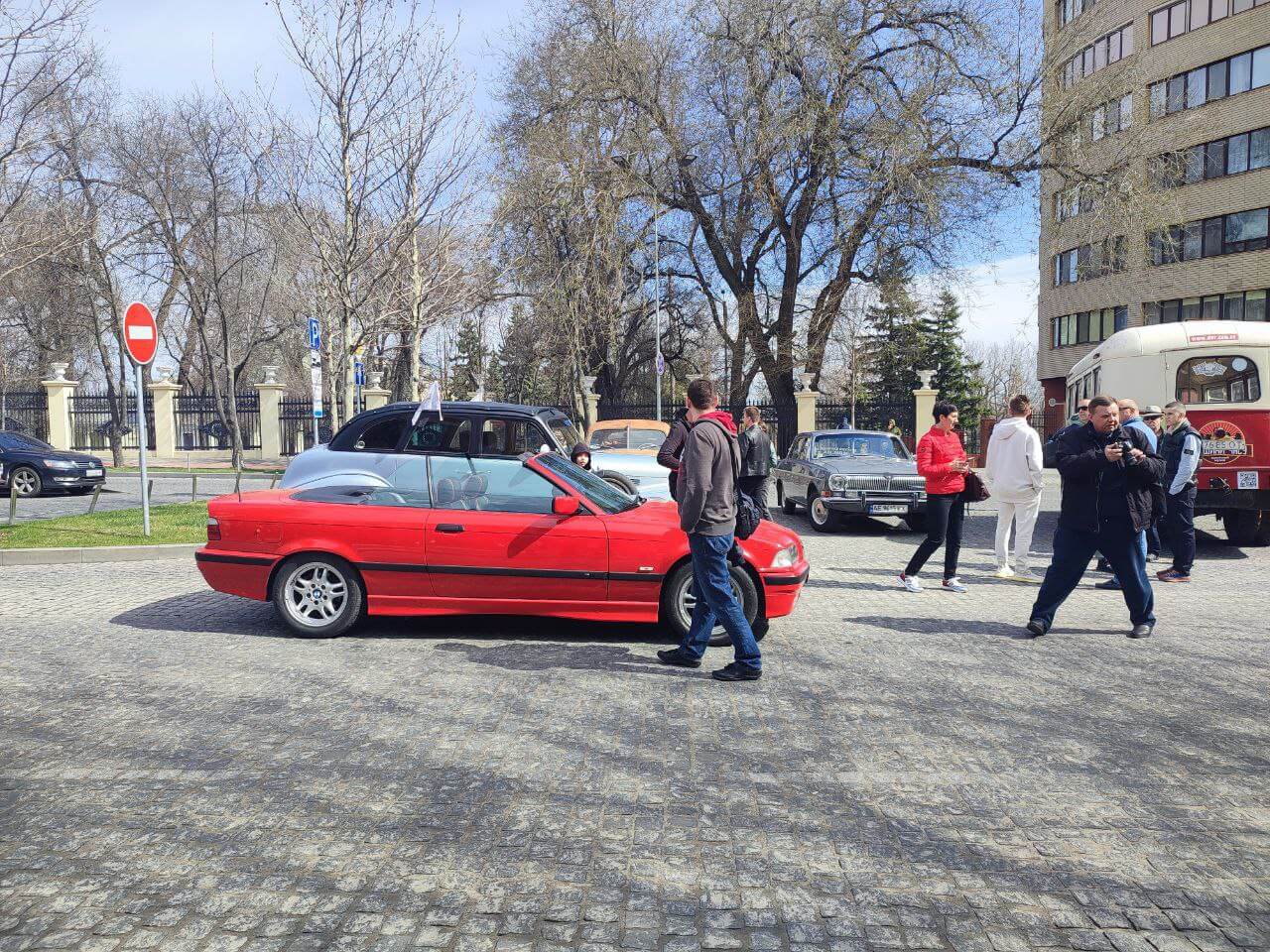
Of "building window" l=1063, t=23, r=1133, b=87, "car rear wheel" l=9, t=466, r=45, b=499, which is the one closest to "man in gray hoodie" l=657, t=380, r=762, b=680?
"car rear wheel" l=9, t=466, r=45, b=499

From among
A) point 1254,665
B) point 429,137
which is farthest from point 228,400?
point 1254,665

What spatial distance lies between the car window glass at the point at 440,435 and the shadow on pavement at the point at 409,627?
1.45 meters

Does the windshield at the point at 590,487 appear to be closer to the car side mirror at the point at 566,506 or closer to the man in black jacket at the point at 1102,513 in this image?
the car side mirror at the point at 566,506

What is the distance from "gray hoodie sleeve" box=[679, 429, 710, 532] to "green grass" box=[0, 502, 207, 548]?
820 cm

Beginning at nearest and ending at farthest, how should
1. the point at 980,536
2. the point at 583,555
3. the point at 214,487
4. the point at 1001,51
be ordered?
the point at 583,555, the point at 980,536, the point at 214,487, the point at 1001,51

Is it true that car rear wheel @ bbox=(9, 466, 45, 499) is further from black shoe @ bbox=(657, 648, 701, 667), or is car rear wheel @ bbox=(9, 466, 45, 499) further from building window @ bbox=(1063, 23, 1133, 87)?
building window @ bbox=(1063, 23, 1133, 87)

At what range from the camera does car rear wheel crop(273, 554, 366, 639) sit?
281 inches

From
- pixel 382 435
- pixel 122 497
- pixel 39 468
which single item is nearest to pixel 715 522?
pixel 382 435

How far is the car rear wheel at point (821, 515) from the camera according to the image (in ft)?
49.7

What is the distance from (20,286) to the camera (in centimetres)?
3388

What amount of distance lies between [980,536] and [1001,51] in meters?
15.9

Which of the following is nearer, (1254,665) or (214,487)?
(1254,665)

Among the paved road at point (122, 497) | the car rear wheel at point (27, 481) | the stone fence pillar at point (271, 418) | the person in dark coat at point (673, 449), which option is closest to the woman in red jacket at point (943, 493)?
the person in dark coat at point (673, 449)

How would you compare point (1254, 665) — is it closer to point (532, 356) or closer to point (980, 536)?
point (980, 536)
